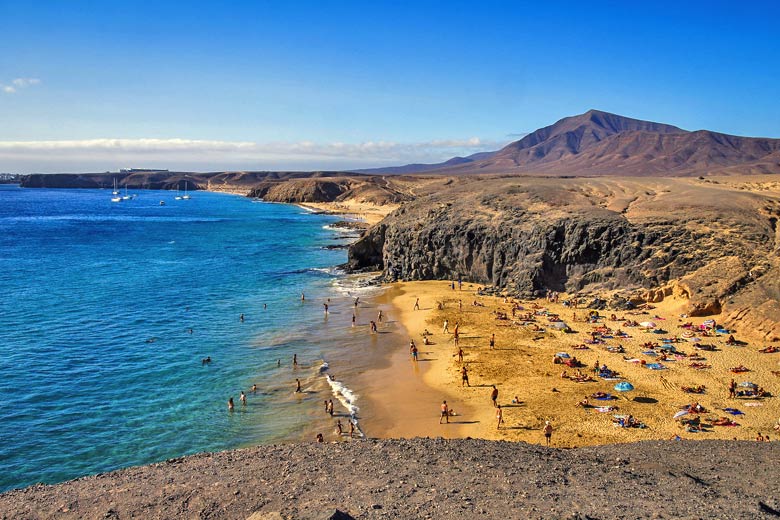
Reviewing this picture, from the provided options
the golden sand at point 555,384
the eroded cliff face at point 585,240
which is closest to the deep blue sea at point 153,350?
the golden sand at point 555,384

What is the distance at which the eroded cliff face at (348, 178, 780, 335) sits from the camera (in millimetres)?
37500

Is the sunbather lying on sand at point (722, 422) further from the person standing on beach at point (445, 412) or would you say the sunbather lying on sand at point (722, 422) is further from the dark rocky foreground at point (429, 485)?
the person standing on beach at point (445, 412)

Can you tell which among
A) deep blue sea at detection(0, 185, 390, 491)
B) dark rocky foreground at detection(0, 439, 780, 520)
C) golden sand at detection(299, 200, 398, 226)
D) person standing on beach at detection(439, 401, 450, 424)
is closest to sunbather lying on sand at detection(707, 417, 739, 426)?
dark rocky foreground at detection(0, 439, 780, 520)

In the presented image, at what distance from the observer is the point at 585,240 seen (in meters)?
43.8

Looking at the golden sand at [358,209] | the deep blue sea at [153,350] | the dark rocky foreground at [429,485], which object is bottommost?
the deep blue sea at [153,350]

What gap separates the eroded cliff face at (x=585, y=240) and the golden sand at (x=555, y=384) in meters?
3.38

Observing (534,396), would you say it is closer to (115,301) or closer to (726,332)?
(726,332)

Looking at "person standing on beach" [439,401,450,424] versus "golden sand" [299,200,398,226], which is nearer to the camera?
"person standing on beach" [439,401,450,424]

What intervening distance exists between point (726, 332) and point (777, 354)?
11.7ft

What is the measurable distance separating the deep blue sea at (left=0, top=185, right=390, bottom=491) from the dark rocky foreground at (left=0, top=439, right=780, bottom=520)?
17.3 feet

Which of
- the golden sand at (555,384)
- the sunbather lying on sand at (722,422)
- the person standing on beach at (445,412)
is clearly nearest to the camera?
the sunbather lying on sand at (722,422)

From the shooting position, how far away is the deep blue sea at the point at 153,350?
21.8m

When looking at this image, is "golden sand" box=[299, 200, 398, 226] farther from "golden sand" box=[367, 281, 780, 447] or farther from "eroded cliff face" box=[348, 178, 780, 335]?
"golden sand" box=[367, 281, 780, 447]

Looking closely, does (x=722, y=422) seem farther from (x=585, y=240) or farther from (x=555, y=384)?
(x=585, y=240)
